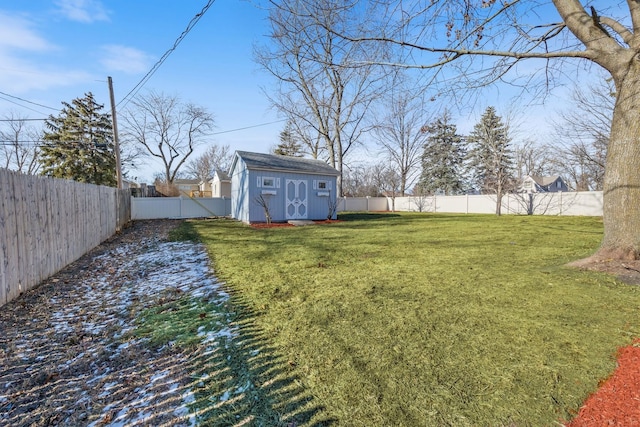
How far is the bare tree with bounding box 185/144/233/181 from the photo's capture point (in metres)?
42.4

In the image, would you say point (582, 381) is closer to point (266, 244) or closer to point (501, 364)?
point (501, 364)

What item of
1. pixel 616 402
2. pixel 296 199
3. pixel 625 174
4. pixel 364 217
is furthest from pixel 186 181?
pixel 616 402

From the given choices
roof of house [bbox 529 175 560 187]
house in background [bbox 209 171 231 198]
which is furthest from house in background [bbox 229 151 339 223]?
roof of house [bbox 529 175 560 187]

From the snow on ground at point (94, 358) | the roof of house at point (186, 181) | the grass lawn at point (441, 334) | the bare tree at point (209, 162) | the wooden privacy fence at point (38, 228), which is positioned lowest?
the snow on ground at point (94, 358)

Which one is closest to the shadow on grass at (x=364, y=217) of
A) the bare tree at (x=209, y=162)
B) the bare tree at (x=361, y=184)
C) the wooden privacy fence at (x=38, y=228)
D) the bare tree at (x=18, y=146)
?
the wooden privacy fence at (x=38, y=228)

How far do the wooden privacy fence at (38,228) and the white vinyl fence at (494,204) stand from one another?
22.0m

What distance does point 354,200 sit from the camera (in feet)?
92.7

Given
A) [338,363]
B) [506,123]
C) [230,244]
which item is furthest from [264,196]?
[506,123]

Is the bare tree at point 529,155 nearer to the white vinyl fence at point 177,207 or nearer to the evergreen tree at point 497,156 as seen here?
the evergreen tree at point 497,156

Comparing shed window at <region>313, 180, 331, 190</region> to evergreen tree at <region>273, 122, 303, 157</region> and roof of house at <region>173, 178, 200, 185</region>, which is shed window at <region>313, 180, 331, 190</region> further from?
roof of house at <region>173, 178, 200, 185</region>

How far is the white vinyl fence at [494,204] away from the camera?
1789cm

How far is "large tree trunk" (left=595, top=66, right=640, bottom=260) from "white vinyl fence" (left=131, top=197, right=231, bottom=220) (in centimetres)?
1801

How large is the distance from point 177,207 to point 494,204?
22.1 meters

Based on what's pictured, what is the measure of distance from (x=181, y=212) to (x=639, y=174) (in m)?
18.8
